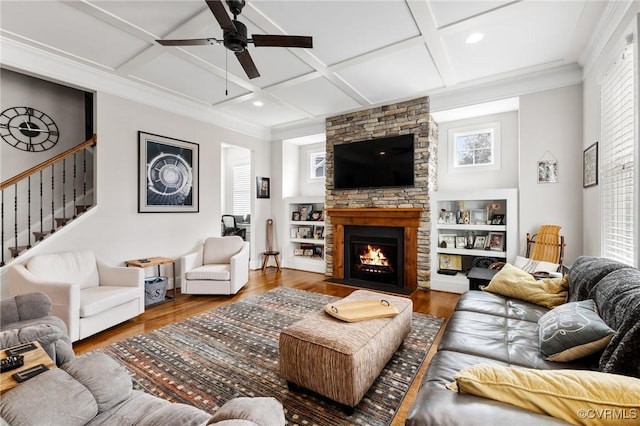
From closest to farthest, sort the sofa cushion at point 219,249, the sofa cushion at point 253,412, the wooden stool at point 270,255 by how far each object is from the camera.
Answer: the sofa cushion at point 253,412 → the sofa cushion at point 219,249 → the wooden stool at point 270,255

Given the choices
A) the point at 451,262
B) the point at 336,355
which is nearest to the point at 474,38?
the point at 451,262

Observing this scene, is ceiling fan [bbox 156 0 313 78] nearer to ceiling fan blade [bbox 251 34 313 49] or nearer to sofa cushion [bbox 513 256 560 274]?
ceiling fan blade [bbox 251 34 313 49]

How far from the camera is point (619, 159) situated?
2404 millimetres

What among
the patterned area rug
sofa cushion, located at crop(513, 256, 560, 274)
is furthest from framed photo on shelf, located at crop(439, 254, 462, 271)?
the patterned area rug

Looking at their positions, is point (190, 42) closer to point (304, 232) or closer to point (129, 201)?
point (129, 201)

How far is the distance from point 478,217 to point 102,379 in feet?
14.9

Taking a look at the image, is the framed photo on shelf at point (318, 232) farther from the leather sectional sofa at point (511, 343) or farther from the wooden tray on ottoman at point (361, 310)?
the leather sectional sofa at point (511, 343)

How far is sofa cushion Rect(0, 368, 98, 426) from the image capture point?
0.87m

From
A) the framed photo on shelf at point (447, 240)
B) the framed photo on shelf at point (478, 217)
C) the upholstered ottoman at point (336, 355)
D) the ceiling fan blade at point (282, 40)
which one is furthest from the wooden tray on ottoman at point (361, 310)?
the framed photo on shelf at point (478, 217)

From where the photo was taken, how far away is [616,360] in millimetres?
1169

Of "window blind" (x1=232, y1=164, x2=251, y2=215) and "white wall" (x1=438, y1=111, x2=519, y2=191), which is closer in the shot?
"white wall" (x1=438, y1=111, x2=519, y2=191)

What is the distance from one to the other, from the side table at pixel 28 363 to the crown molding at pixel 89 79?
3061 mm

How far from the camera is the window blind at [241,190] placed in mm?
7102

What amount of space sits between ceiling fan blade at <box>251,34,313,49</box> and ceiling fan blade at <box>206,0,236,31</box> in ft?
0.56
